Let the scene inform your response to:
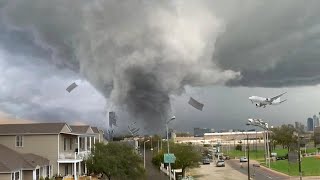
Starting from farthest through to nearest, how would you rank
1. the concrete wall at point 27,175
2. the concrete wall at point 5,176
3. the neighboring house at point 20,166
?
the concrete wall at point 27,175 < the neighboring house at point 20,166 < the concrete wall at point 5,176

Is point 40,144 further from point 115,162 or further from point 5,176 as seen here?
point 5,176

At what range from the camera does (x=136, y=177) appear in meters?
62.6

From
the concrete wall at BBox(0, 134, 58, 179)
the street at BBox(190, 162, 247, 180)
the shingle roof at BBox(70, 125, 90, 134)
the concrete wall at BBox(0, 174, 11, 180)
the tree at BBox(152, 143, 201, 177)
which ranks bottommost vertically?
the street at BBox(190, 162, 247, 180)

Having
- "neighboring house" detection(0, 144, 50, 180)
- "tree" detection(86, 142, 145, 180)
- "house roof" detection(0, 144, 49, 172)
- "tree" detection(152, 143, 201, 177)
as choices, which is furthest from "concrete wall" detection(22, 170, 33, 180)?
"tree" detection(152, 143, 201, 177)

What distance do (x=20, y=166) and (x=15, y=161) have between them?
3.12 ft

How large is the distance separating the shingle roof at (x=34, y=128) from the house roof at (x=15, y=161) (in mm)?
4121

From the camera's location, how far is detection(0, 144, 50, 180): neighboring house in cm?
4400

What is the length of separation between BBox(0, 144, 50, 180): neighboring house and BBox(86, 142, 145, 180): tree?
310 inches

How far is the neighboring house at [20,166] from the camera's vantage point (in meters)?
44.0

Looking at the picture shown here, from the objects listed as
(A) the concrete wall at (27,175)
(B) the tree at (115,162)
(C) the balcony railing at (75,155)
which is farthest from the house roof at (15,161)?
(B) the tree at (115,162)

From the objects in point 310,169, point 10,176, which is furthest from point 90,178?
point 310,169

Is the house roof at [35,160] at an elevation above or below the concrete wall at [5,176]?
above

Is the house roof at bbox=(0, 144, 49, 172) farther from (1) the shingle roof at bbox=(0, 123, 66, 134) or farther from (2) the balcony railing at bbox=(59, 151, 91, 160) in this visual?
(2) the balcony railing at bbox=(59, 151, 91, 160)

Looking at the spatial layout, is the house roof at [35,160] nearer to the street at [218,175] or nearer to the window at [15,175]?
the window at [15,175]
